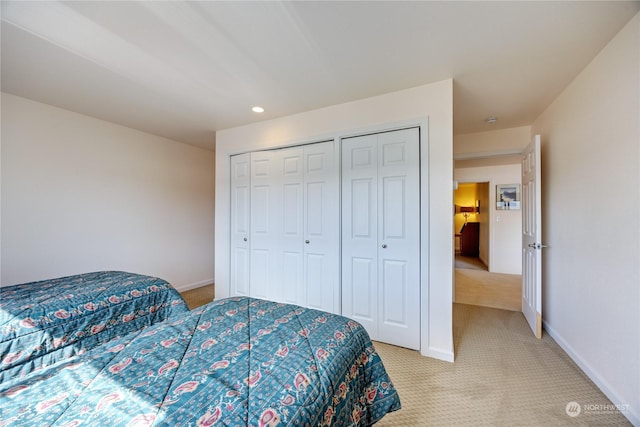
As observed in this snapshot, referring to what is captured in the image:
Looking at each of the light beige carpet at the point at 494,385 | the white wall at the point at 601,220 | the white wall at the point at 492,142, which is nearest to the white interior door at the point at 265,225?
the light beige carpet at the point at 494,385

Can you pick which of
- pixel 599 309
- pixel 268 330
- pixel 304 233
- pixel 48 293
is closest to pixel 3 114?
pixel 48 293

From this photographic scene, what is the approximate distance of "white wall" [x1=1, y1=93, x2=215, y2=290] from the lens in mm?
2510

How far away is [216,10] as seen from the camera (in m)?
1.45

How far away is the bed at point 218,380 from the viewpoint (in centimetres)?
71

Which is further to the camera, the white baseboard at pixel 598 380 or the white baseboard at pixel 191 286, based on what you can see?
the white baseboard at pixel 191 286

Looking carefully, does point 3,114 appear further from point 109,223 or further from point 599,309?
point 599,309

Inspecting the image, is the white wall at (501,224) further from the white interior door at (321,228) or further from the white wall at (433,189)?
the white interior door at (321,228)

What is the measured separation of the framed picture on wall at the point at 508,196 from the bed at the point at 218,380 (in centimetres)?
552

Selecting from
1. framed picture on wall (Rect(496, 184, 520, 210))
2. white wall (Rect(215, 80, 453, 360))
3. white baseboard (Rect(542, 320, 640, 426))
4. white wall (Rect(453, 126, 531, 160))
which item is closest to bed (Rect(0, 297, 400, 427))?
white wall (Rect(215, 80, 453, 360))

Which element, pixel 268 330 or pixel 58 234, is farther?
pixel 58 234

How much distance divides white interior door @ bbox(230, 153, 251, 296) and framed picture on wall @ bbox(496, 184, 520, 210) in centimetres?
515

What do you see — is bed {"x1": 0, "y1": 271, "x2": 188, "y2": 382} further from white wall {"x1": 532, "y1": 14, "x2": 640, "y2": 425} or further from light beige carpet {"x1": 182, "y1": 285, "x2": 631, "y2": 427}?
white wall {"x1": 532, "y1": 14, "x2": 640, "y2": 425}

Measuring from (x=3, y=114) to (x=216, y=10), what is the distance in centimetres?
260

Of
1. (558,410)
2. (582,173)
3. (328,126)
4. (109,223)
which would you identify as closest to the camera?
(558,410)
